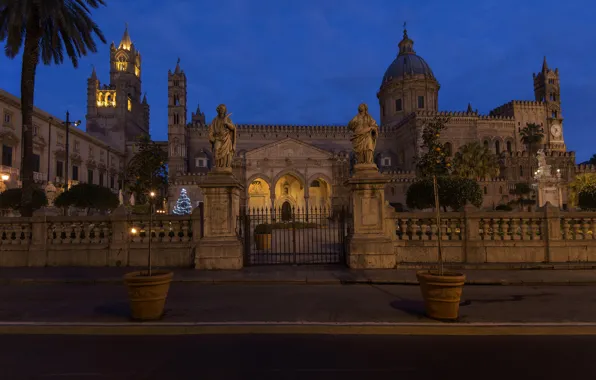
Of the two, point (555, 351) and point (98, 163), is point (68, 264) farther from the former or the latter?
point (98, 163)

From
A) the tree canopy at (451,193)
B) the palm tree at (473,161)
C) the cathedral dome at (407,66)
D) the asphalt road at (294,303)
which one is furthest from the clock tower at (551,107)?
the asphalt road at (294,303)

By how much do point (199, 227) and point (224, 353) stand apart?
23.4 feet

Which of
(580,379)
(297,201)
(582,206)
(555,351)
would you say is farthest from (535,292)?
(297,201)

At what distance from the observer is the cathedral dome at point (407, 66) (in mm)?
69812

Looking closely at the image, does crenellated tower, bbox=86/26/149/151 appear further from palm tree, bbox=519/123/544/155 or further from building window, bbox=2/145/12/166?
palm tree, bbox=519/123/544/155

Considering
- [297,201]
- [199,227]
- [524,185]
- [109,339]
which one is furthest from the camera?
[297,201]

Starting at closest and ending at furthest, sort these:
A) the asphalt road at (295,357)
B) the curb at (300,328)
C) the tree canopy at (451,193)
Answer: the asphalt road at (295,357)
the curb at (300,328)
the tree canopy at (451,193)

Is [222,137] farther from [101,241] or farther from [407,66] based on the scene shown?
[407,66]

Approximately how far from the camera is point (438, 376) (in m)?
4.13

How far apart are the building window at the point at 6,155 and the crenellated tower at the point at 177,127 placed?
24615 millimetres

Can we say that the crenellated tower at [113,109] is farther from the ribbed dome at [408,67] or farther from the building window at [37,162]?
the ribbed dome at [408,67]

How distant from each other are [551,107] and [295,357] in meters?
88.5

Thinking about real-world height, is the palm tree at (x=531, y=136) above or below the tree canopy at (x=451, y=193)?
above

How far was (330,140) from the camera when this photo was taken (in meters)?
69.1
